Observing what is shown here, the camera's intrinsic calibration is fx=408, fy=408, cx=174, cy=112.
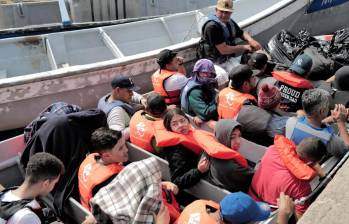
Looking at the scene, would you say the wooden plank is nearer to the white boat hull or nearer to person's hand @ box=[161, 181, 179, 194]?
person's hand @ box=[161, 181, 179, 194]

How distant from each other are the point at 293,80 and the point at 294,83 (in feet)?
0.11

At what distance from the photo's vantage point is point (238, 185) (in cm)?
305

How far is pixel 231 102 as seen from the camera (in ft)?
12.9

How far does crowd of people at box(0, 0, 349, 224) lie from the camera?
2479 millimetres

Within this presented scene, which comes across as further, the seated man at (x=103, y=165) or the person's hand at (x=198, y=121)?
the person's hand at (x=198, y=121)

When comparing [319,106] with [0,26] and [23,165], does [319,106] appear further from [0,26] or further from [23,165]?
[0,26]

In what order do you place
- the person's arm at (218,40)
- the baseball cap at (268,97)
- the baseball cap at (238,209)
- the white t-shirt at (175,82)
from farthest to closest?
1. the person's arm at (218,40)
2. the white t-shirt at (175,82)
3. the baseball cap at (268,97)
4. the baseball cap at (238,209)

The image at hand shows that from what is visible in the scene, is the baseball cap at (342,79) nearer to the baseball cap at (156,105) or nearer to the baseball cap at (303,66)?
the baseball cap at (303,66)

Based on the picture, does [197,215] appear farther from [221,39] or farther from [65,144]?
[221,39]

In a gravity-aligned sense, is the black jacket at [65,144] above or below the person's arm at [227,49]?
below

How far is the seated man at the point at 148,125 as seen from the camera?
355cm

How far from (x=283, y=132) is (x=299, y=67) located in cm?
98

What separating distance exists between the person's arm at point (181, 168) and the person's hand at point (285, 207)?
0.64 meters

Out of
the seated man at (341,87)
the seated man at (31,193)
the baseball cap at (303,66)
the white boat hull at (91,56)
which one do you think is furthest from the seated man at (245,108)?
the seated man at (31,193)
